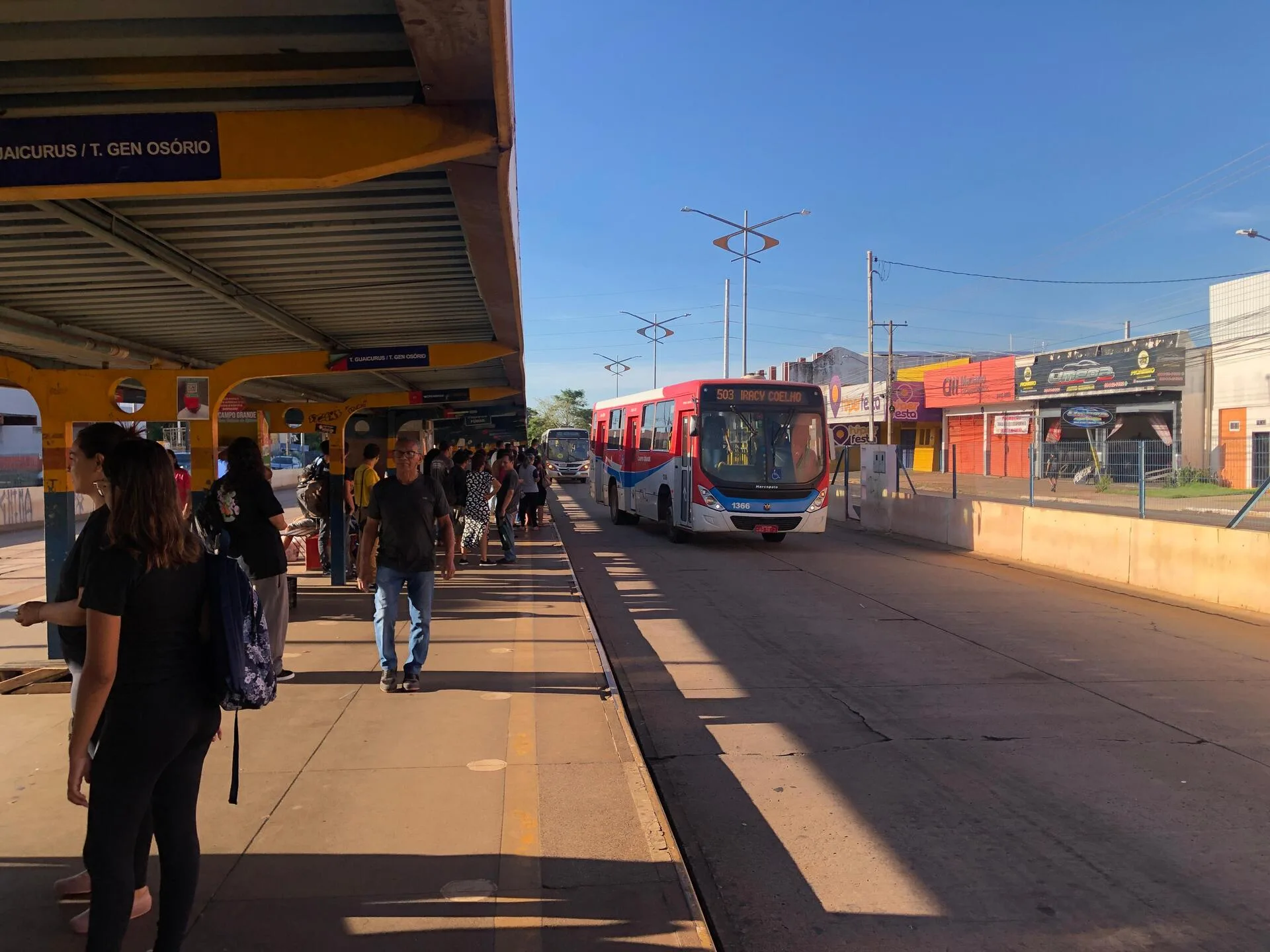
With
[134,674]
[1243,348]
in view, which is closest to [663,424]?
[134,674]

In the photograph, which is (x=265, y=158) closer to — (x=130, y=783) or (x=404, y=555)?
(x=130, y=783)

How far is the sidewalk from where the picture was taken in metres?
3.42

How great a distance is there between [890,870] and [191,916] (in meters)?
2.79

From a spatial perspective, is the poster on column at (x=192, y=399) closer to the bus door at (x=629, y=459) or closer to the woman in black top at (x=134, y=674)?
the woman in black top at (x=134, y=674)

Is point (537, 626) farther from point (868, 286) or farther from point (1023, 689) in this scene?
point (868, 286)

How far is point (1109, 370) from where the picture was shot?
123 ft

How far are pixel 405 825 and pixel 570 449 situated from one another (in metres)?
45.0

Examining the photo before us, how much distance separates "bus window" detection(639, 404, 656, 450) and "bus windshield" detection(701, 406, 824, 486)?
354 centimetres

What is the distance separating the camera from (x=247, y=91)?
4.13 m

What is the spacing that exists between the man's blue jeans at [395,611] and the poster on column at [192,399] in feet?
7.13

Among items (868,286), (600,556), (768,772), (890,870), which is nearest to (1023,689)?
(768,772)

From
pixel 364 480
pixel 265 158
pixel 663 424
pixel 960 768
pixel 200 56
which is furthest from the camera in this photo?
pixel 663 424

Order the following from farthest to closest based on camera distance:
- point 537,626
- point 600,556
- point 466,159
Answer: point 600,556 < point 537,626 < point 466,159

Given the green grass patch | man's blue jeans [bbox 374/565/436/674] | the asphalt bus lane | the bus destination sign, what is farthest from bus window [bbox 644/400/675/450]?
man's blue jeans [bbox 374/565/436/674]
